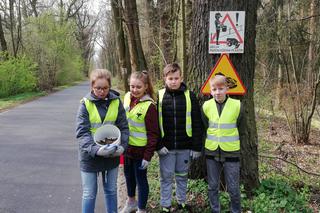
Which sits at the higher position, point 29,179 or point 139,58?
point 139,58

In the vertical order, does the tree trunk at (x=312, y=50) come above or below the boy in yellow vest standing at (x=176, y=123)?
above

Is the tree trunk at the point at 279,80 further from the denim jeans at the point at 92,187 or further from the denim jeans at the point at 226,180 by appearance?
the denim jeans at the point at 92,187

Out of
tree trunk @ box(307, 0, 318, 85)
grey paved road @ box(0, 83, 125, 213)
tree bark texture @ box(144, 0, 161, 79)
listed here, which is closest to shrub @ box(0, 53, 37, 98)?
tree bark texture @ box(144, 0, 161, 79)

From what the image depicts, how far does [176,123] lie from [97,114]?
38.2 inches

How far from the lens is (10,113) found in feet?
44.1

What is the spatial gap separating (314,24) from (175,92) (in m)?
8.49

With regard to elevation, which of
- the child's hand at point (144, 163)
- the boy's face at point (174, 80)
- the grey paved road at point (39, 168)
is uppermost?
the boy's face at point (174, 80)

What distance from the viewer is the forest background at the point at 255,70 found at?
14.0 ft

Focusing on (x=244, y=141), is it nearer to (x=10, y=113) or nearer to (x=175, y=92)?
(x=175, y=92)

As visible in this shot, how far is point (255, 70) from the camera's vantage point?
38.5 feet

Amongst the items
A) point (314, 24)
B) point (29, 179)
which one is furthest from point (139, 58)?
point (29, 179)

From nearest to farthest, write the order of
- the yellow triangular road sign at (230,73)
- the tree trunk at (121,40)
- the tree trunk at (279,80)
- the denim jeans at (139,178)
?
the denim jeans at (139,178), the yellow triangular road sign at (230,73), the tree trunk at (279,80), the tree trunk at (121,40)

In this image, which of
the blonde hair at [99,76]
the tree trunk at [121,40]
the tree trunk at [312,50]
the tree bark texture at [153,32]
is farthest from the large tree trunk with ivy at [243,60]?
the tree bark texture at [153,32]

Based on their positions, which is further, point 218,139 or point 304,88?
point 304,88
